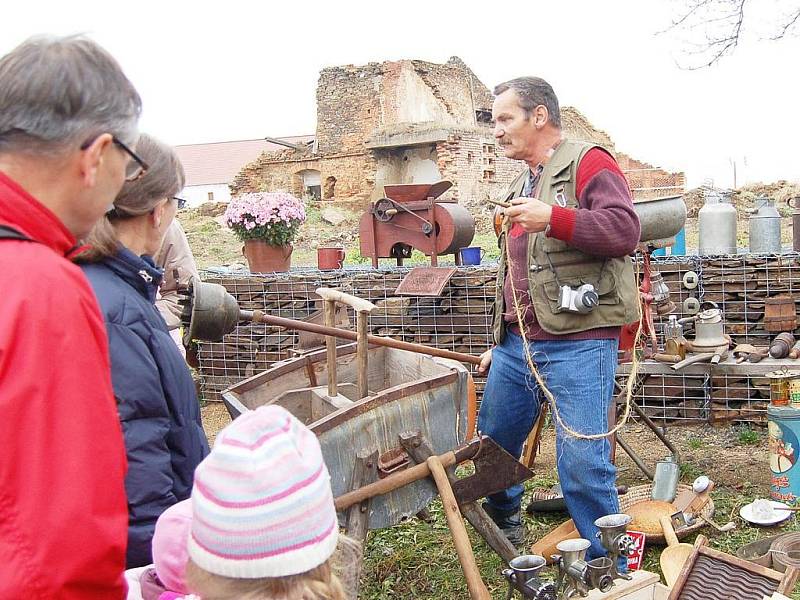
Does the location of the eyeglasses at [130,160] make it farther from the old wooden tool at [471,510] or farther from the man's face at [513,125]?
the man's face at [513,125]

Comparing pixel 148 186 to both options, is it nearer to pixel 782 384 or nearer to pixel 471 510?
pixel 471 510

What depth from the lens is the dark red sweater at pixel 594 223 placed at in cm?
294

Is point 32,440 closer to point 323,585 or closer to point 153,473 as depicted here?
point 323,585

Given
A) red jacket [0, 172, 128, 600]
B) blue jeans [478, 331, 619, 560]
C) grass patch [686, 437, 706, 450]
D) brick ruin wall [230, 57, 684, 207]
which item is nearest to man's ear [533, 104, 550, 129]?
blue jeans [478, 331, 619, 560]

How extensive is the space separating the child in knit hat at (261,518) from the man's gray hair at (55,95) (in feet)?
1.74

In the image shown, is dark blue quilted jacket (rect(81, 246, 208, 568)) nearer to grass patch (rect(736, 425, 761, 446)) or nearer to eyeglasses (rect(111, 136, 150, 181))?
eyeglasses (rect(111, 136, 150, 181))

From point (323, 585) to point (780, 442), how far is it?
3510mm

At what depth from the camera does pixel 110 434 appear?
1235 millimetres

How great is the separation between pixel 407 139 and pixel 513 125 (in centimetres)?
1652

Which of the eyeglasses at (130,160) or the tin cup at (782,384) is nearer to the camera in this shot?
the eyeglasses at (130,160)

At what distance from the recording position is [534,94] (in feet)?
10.4

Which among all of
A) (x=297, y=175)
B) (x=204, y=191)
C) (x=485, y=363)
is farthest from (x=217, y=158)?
(x=485, y=363)

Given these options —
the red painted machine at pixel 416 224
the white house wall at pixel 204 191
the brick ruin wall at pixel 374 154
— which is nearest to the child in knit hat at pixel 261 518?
the red painted machine at pixel 416 224

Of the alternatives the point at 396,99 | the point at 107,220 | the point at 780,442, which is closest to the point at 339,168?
the point at 396,99
